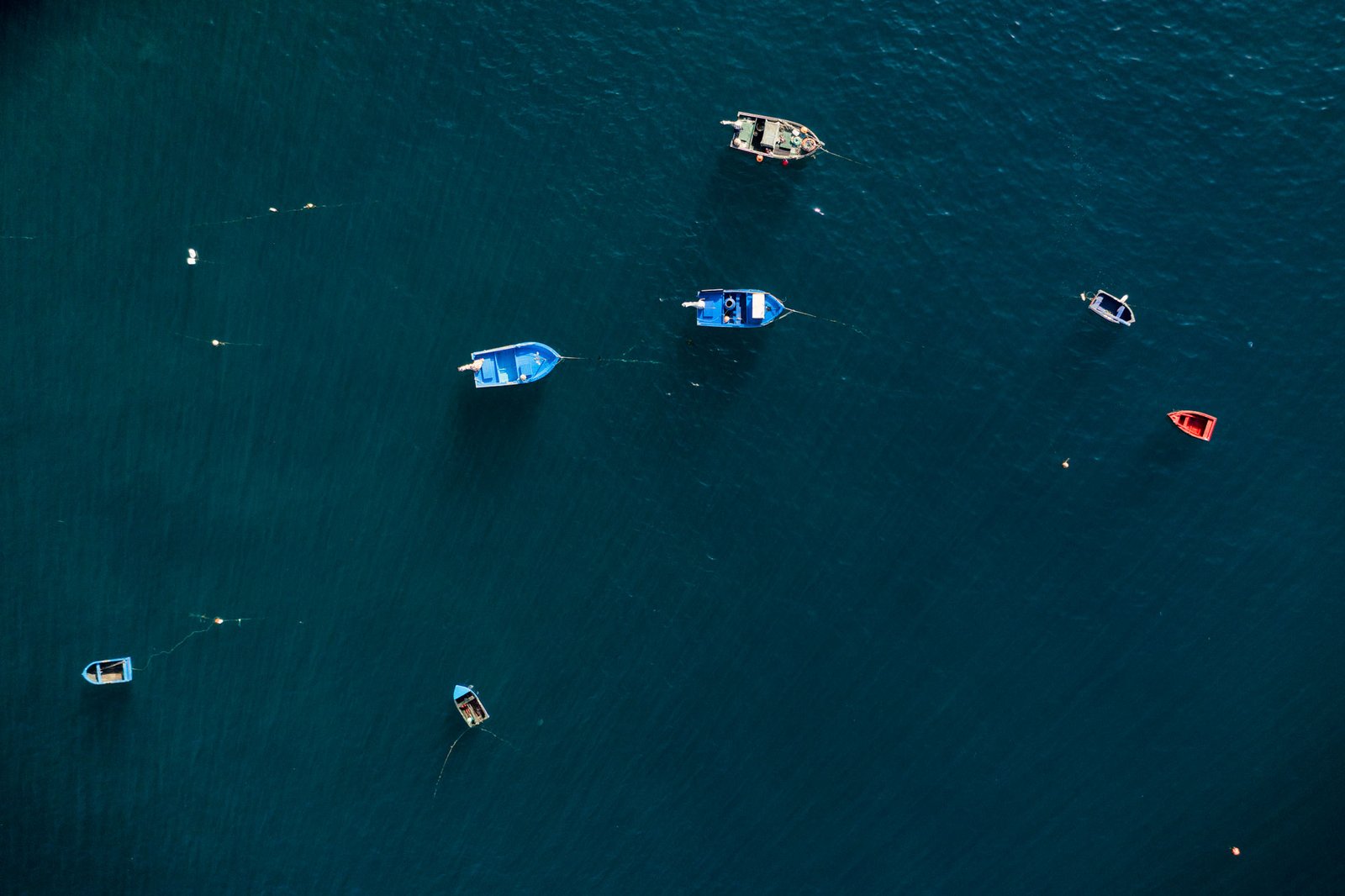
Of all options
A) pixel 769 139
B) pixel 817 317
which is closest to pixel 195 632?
pixel 817 317

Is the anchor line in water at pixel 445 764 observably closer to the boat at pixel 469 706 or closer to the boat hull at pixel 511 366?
the boat at pixel 469 706

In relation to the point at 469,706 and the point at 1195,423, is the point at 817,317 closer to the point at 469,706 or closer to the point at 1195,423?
the point at 1195,423

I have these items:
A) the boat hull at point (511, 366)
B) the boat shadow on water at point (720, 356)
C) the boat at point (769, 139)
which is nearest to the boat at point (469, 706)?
the boat hull at point (511, 366)

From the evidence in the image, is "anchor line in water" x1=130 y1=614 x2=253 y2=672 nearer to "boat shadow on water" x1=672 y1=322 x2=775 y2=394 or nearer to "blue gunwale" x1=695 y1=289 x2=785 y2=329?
"boat shadow on water" x1=672 y1=322 x2=775 y2=394

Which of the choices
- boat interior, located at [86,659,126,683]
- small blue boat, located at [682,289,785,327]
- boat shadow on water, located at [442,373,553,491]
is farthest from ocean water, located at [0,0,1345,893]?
small blue boat, located at [682,289,785,327]

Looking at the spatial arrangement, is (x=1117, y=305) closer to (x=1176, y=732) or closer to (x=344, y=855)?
(x=1176, y=732)

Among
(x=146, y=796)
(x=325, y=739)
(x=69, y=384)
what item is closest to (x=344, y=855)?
(x=325, y=739)

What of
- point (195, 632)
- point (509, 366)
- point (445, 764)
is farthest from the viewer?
point (509, 366)
